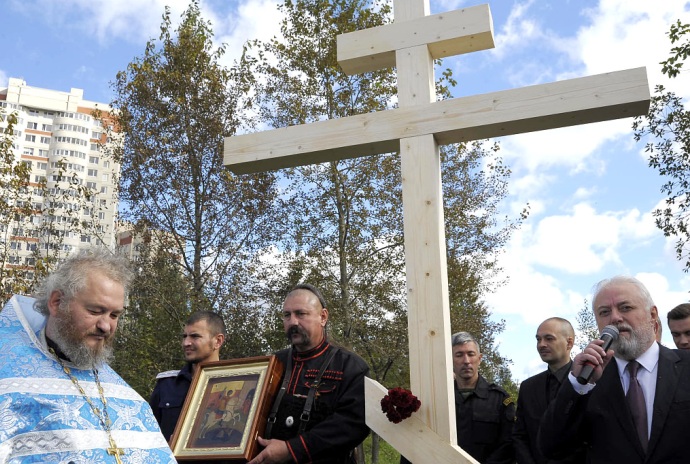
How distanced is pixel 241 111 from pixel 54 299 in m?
15.5

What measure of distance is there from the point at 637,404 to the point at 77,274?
2751 mm

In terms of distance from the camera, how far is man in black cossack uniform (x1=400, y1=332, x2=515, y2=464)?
17.8ft

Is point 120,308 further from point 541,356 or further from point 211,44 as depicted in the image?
point 211,44

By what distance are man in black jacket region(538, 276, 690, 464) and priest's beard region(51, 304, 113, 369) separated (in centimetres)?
222

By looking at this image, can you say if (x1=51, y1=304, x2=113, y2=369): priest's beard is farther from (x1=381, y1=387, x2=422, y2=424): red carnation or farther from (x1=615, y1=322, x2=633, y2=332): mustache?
(x1=615, y1=322, x2=633, y2=332): mustache

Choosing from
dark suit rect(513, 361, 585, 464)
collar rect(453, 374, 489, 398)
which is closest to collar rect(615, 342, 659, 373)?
dark suit rect(513, 361, 585, 464)

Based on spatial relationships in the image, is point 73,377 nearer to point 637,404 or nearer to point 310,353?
point 310,353

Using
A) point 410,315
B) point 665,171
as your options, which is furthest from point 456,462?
point 665,171

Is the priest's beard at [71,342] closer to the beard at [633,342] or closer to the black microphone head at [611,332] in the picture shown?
the black microphone head at [611,332]

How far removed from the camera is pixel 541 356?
5.37m

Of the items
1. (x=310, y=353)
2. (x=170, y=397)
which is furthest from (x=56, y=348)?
(x=170, y=397)

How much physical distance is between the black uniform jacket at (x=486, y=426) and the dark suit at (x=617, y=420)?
175 centimetres

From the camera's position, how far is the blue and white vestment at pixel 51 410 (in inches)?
102

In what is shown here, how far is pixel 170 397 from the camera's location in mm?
5160
